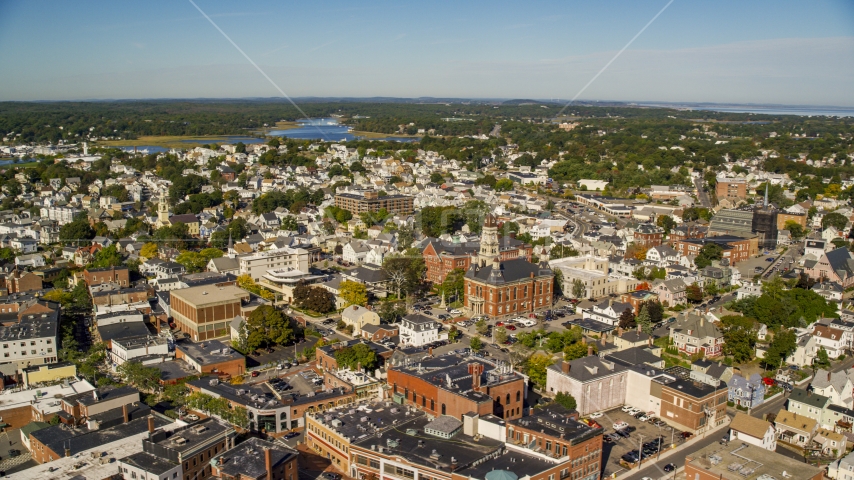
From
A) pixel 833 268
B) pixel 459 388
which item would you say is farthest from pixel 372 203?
pixel 459 388

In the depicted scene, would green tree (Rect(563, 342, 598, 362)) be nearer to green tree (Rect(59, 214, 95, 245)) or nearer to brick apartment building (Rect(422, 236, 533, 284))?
brick apartment building (Rect(422, 236, 533, 284))

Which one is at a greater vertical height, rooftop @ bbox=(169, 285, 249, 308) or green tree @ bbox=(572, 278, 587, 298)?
rooftop @ bbox=(169, 285, 249, 308)

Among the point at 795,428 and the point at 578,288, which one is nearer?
the point at 795,428

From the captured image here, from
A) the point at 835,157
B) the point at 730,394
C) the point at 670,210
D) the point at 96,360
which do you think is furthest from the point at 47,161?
the point at 835,157

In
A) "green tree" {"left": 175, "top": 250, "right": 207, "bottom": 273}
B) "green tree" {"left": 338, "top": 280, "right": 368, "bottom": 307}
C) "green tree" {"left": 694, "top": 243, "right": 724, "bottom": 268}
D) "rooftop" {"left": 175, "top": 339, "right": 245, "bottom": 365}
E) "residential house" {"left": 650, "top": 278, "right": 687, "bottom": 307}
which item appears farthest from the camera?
"green tree" {"left": 694, "top": 243, "right": 724, "bottom": 268}

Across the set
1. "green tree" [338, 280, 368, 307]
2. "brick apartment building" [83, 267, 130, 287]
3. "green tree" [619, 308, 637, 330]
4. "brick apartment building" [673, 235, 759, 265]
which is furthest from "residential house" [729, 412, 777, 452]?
"brick apartment building" [83, 267, 130, 287]

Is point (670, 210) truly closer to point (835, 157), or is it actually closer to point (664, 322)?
point (664, 322)

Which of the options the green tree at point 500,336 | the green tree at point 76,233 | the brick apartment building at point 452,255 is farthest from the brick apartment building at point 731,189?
the green tree at point 76,233

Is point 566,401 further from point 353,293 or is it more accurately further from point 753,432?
point 353,293
